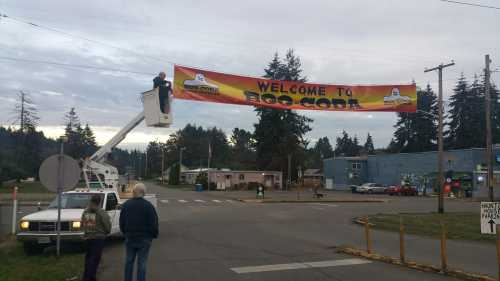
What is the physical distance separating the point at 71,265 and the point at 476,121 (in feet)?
288

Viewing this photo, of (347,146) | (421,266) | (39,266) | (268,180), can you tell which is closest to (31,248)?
(39,266)

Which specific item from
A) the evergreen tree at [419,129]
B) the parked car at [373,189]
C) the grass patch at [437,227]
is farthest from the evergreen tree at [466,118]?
the grass patch at [437,227]

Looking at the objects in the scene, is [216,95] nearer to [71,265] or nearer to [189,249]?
[189,249]

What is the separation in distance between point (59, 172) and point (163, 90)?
22.9 ft

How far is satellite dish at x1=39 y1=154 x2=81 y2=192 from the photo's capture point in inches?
424

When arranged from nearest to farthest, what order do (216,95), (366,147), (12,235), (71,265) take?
1. (71,265)
2. (12,235)
3. (216,95)
4. (366,147)

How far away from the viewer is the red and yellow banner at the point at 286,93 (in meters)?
18.2

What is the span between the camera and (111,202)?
14.1 meters

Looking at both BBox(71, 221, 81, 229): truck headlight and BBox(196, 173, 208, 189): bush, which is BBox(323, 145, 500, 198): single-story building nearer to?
BBox(196, 173, 208, 189): bush

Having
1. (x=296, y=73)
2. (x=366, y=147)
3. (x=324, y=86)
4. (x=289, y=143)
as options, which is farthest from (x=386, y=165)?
(x=366, y=147)

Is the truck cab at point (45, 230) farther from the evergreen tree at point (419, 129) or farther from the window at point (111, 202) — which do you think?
the evergreen tree at point (419, 129)

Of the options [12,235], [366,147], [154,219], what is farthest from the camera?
[366,147]

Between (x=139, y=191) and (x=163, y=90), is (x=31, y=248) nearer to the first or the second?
(x=139, y=191)

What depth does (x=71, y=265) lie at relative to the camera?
33.4ft
